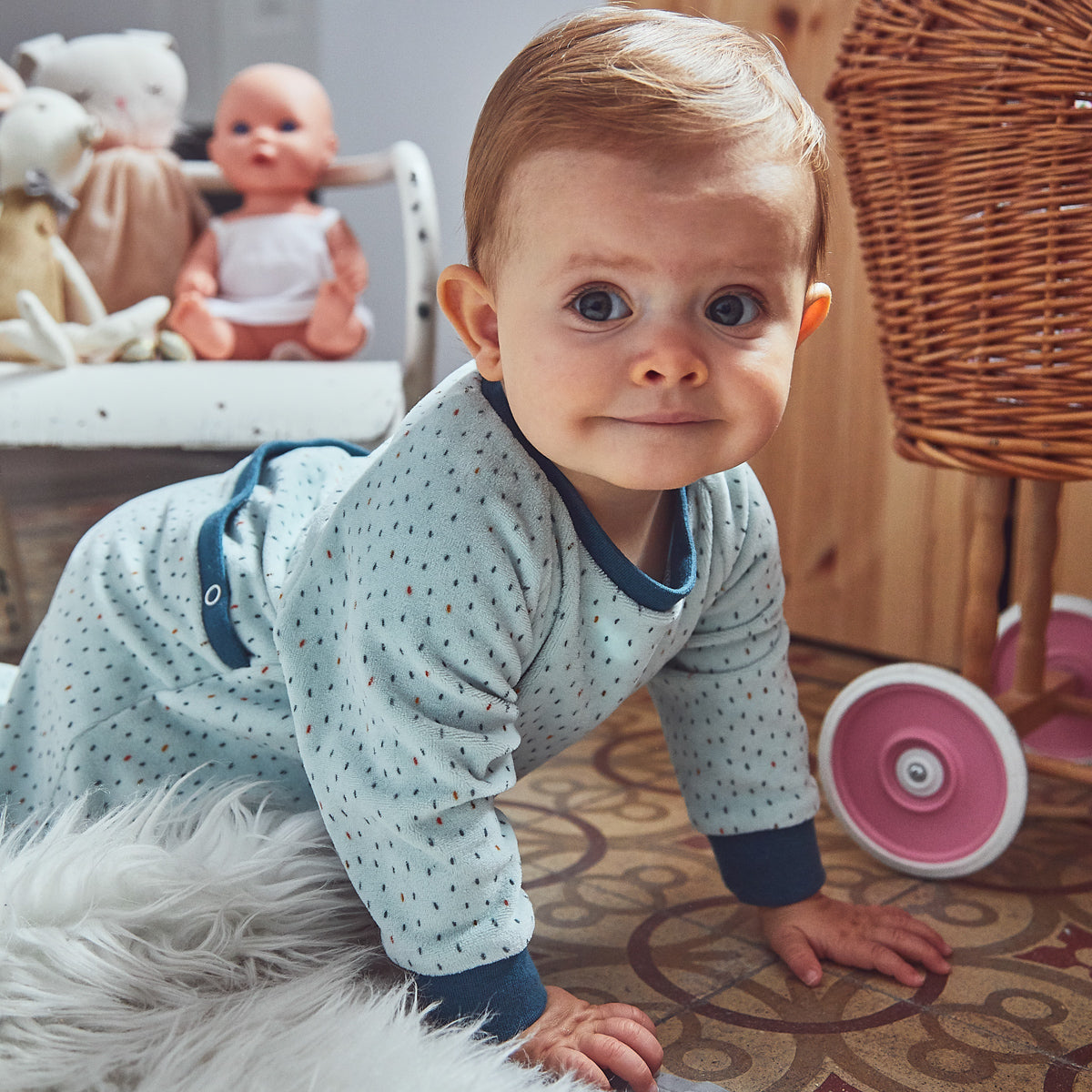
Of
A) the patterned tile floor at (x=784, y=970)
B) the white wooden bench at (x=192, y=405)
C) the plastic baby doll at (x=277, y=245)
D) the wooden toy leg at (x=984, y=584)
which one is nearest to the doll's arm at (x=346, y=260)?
the plastic baby doll at (x=277, y=245)

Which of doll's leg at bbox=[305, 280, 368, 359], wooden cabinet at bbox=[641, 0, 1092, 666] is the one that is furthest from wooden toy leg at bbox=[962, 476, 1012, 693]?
doll's leg at bbox=[305, 280, 368, 359]

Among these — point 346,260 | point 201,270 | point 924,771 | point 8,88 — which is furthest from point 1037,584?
point 8,88

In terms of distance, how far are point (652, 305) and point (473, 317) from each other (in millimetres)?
120

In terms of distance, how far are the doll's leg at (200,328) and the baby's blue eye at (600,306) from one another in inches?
34.9

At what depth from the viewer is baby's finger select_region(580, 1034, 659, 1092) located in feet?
1.81

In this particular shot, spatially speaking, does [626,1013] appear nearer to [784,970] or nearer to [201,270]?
→ [784,970]

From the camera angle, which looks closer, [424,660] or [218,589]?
[424,660]

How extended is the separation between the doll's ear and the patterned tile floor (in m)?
0.37

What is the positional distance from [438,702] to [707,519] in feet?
0.70

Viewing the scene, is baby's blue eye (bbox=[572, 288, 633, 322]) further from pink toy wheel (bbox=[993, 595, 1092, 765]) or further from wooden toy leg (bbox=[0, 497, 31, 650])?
wooden toy leg (bbox=[0, 497, 31, 650])

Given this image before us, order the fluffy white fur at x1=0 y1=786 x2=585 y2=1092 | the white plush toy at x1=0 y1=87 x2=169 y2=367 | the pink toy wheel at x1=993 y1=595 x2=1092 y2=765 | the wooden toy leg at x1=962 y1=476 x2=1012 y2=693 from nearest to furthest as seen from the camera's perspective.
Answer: the fluffy white fur at x1=0 y1=786 x2=585 y2=1092 → the wooden toy leg at x1=962 y1=476 x2=1012 y2=693 → the pink toy wheel at x1=993 y1=595 x2=1092 y2=765 → the white plush toy at x1=0 y1=87 x2=169 y2=367

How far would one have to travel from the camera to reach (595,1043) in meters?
0.56

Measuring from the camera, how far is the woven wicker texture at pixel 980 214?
688 mm

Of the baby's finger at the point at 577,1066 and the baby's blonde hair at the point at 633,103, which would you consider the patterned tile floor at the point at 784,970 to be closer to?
the baby's finger at the point at 577,1066
